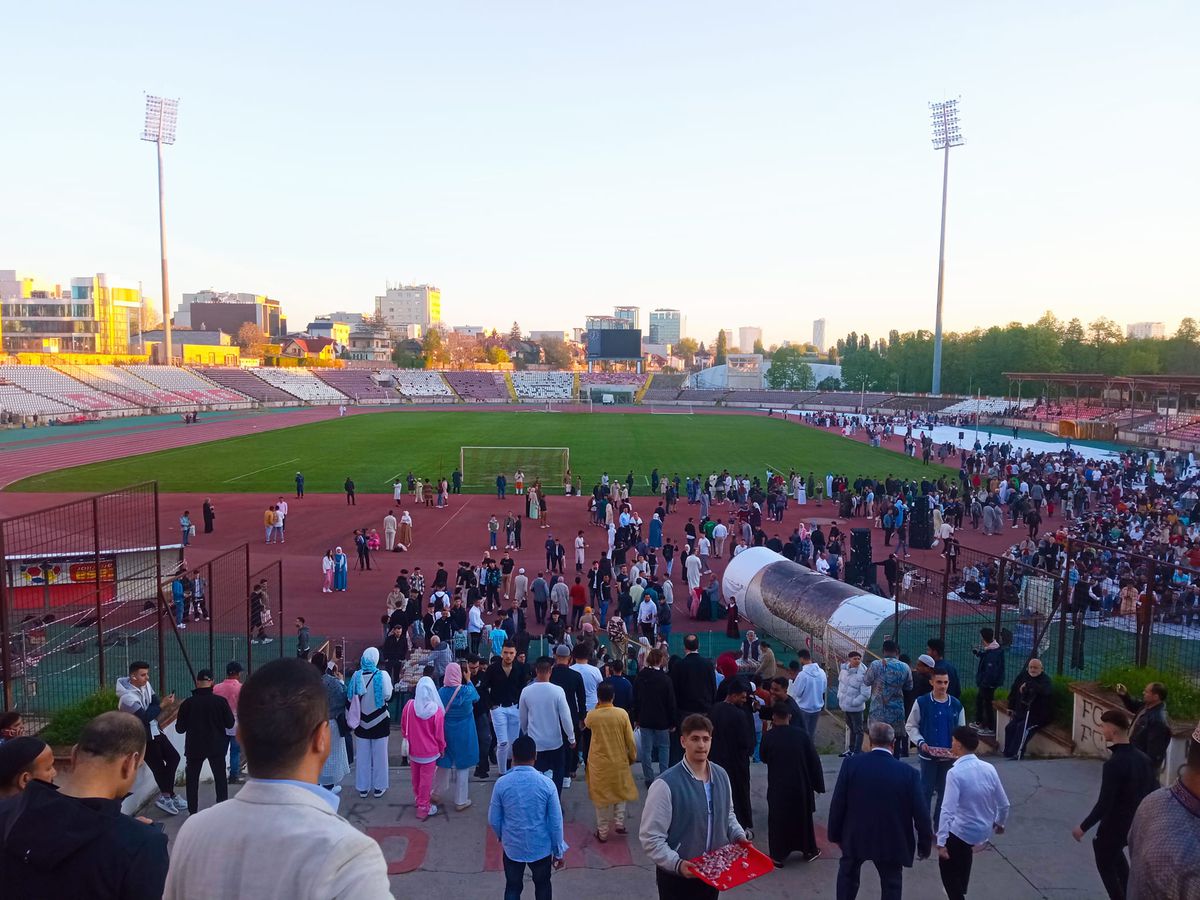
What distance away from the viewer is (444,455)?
4353 centimetres

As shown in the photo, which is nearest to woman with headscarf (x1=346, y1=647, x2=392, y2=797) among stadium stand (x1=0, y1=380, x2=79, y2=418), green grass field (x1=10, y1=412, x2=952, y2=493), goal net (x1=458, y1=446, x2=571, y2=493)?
goal net (x1=458, y1=446, x2=571, y2=493)

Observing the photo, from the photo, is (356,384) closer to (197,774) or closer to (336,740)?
(336,740)

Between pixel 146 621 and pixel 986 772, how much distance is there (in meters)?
16.0

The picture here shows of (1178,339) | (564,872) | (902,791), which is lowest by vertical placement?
(564,872)

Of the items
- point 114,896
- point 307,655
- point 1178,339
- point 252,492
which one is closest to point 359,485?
point 252,492

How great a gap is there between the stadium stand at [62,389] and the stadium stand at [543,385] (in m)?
48.0

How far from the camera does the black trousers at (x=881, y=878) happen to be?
5.33 meters

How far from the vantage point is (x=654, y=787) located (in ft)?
14.8

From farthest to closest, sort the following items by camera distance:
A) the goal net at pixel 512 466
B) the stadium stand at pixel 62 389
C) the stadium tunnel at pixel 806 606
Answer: the stadium stand at pixel 62 389 → the goal net at pixel 512 466 → the stadium tunnel at pixel 806 606

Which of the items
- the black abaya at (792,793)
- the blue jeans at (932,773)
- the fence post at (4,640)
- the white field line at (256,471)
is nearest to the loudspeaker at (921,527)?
the blue jeans at (932,773)

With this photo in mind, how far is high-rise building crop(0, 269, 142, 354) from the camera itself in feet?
335

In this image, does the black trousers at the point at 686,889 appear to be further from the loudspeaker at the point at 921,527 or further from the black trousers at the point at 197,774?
the loudspeaker at the point at 921,527

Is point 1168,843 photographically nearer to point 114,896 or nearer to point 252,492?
point 114,896

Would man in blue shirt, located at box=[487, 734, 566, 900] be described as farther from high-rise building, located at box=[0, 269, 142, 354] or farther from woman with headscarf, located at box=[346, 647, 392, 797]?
high-rise building, located at box=[0, 269, 142, 354]
